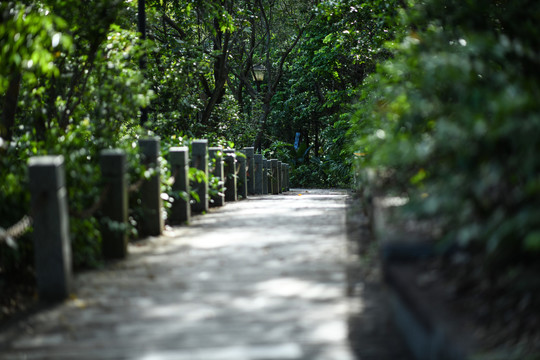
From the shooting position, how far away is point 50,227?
5734 millimetres

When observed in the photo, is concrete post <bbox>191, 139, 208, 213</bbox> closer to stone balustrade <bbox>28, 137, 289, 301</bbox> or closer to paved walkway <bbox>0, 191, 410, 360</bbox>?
stone balustrade <bbox>28, 137, 289, 301</bbox>

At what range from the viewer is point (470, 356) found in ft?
10.9

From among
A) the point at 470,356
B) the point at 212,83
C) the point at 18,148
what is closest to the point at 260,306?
the point at 470,356

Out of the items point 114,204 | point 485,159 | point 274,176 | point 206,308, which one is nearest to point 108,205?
point 114,204

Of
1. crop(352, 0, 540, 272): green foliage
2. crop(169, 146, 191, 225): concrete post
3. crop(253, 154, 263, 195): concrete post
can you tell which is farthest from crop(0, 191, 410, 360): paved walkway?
crop(253, 154, 263, 195): concrete post

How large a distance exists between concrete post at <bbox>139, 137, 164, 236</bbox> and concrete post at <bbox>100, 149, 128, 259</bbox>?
1.17 metres

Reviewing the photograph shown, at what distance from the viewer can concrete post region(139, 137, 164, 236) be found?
8.51m

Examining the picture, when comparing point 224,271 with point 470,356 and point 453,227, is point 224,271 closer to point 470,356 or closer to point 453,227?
point 453,227

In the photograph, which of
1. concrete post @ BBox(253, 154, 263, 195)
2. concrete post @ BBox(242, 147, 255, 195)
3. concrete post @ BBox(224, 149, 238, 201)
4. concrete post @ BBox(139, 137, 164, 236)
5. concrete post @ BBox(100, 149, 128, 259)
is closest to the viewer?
concrete post @ BBox(100, 149, 128, 259)

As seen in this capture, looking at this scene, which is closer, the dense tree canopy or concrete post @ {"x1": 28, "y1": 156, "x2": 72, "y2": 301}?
the dense tree canopy

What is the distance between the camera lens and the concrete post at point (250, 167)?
1869cm

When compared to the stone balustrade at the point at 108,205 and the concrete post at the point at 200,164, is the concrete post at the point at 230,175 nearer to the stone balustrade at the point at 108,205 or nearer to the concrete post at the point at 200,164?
the concrete post at the point at 200,164

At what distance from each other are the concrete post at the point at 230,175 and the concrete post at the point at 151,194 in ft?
18.9

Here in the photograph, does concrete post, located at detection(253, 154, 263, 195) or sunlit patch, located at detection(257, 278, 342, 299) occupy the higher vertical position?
concrete post, located at detection(253, 154, 263, 195)
